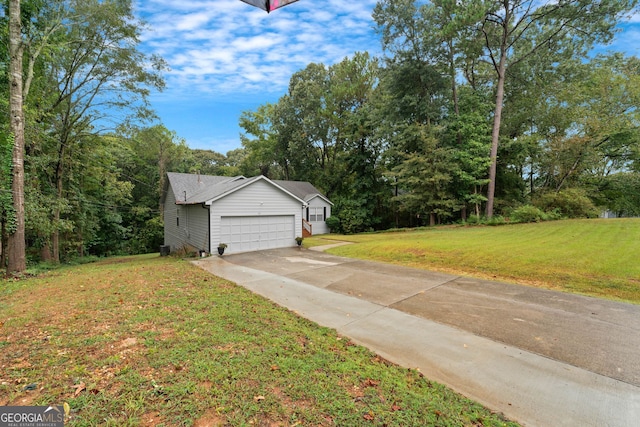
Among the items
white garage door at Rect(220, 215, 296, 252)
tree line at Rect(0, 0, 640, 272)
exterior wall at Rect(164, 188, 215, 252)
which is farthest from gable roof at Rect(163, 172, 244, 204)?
white garage door at Rect(220, 215, 296, 252)

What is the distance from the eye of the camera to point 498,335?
4102 millimetres

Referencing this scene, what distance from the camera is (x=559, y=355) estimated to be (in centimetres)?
352

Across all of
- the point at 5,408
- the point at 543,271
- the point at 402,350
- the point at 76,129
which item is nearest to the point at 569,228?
the point at 543,271

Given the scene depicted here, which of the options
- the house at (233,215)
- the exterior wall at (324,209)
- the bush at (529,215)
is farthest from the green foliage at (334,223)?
the bush at (529,215)

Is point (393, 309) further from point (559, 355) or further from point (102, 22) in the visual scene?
point (102, 22)

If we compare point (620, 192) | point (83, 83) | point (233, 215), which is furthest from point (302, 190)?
point (620, 192)

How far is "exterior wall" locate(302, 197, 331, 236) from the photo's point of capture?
22422 millimetres

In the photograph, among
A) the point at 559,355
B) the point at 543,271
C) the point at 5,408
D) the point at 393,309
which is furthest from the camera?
the point at 543,271

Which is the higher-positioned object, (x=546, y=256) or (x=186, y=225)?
(x=186, y=225)

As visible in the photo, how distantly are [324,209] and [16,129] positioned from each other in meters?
18.3

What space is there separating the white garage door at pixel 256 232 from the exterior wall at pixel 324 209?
23.1 ft

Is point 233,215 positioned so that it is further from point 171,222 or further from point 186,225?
point 171,222

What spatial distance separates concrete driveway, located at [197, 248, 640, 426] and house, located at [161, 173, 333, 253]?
551 cm

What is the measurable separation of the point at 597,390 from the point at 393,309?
2.76 m
